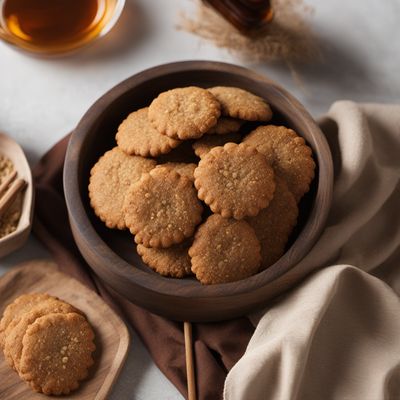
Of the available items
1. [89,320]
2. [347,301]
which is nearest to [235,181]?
[347,301]

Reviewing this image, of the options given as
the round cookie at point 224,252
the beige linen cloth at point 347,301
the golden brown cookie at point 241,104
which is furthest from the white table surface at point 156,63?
the round cookie at point 224,252

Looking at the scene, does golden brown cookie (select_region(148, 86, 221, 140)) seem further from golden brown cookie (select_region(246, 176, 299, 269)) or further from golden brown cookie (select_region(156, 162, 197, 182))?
golden brown cookie (select_region(246, 176, 299, 269))

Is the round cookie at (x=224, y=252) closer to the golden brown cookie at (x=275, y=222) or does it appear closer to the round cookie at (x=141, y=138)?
the golden brown cookie at (x=275, y=222)

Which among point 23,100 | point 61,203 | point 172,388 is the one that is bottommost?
point 172,388

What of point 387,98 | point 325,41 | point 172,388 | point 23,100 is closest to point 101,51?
point 23,100

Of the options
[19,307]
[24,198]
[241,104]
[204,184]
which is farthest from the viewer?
[24,198]

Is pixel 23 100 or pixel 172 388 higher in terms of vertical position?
pixel 23 100

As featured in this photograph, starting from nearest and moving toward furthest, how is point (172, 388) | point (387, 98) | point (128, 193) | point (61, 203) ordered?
point (128, 193)
point (172, 388)
point (61, 203)
point (387, 98)

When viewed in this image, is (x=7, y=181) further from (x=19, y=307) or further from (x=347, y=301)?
(x=347, y=301)

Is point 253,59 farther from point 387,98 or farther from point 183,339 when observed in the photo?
point 183,339
